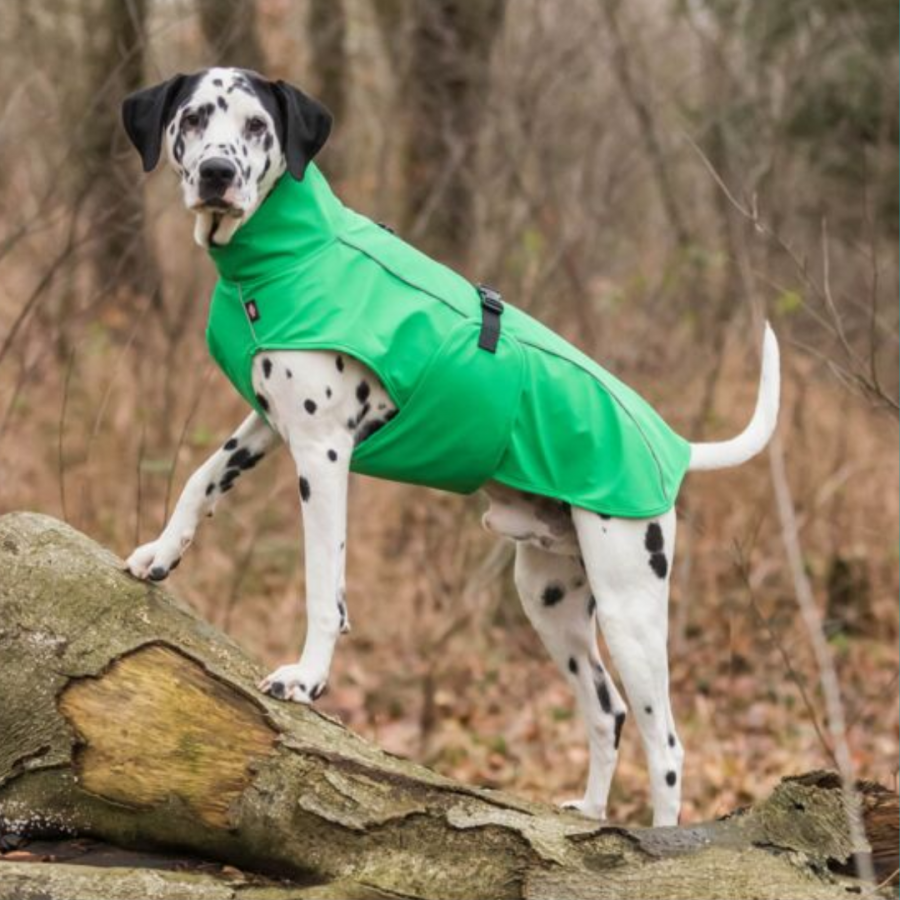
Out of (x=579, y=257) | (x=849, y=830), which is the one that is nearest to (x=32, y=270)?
(x=579, y=257)

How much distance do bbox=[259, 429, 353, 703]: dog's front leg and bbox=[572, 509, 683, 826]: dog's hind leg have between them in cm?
75

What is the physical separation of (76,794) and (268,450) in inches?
51.2

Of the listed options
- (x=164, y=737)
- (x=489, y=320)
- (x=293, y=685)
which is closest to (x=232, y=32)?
(x=489, y=320)

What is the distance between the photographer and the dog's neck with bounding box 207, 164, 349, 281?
16.2ft

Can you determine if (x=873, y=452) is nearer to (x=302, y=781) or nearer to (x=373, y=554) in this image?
(x=373, y=554)

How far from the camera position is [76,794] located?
174 inches

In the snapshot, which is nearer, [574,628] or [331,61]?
[574,628]

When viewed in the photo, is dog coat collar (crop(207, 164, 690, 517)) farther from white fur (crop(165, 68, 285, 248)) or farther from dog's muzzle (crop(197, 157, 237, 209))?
dog's muzzle (crop(197, 157, 237, 209))

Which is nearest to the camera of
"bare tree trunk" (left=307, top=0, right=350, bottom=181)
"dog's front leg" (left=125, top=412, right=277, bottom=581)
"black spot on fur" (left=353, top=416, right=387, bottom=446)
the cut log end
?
the cut log end

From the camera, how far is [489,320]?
513 cm

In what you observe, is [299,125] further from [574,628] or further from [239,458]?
[574,628]

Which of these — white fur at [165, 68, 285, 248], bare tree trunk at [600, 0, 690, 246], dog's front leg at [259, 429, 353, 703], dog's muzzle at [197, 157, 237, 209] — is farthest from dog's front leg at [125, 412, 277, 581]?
bare tree trunk at [600, 0, 690, 246]

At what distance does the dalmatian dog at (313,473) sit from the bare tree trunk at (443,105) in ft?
18.3

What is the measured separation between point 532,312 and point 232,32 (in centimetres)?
278
